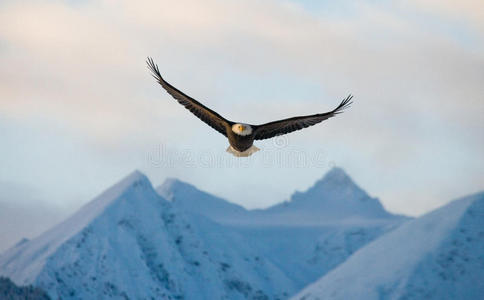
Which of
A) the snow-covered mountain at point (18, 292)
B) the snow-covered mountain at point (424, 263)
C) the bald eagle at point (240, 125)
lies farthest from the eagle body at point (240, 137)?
the snow-covered mountain at point (18, 292)

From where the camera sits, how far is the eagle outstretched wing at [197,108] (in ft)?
120

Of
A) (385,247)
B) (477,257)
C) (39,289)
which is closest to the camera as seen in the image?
(477,257)

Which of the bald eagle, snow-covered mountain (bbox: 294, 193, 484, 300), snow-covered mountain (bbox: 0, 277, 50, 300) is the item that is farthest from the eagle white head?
snow-covered mountain (bbox: 0, 277, 50, 300)

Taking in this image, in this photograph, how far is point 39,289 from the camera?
192625 mm

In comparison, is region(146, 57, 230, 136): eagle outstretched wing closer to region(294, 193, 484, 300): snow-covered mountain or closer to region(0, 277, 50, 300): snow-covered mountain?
region(294, 193, 484, 300): snow-covered mountain

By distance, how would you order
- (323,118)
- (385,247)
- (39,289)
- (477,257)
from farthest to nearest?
(39,289)
(385,247)
(477,257)
(323,118)

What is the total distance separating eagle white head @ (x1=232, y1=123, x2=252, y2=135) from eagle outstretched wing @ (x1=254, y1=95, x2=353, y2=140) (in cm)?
103

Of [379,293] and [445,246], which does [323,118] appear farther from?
[445,246]

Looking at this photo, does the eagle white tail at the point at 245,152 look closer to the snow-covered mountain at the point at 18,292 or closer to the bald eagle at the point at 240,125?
the bald eagle at the point at 240,125

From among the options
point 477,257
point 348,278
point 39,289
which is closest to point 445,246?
point 477,257

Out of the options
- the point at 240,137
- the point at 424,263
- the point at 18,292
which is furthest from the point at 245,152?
the point at 18,292

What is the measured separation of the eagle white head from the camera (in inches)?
1388

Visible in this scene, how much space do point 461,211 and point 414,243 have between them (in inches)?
424

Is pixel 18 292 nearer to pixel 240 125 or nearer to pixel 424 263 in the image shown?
pixel 424 263
